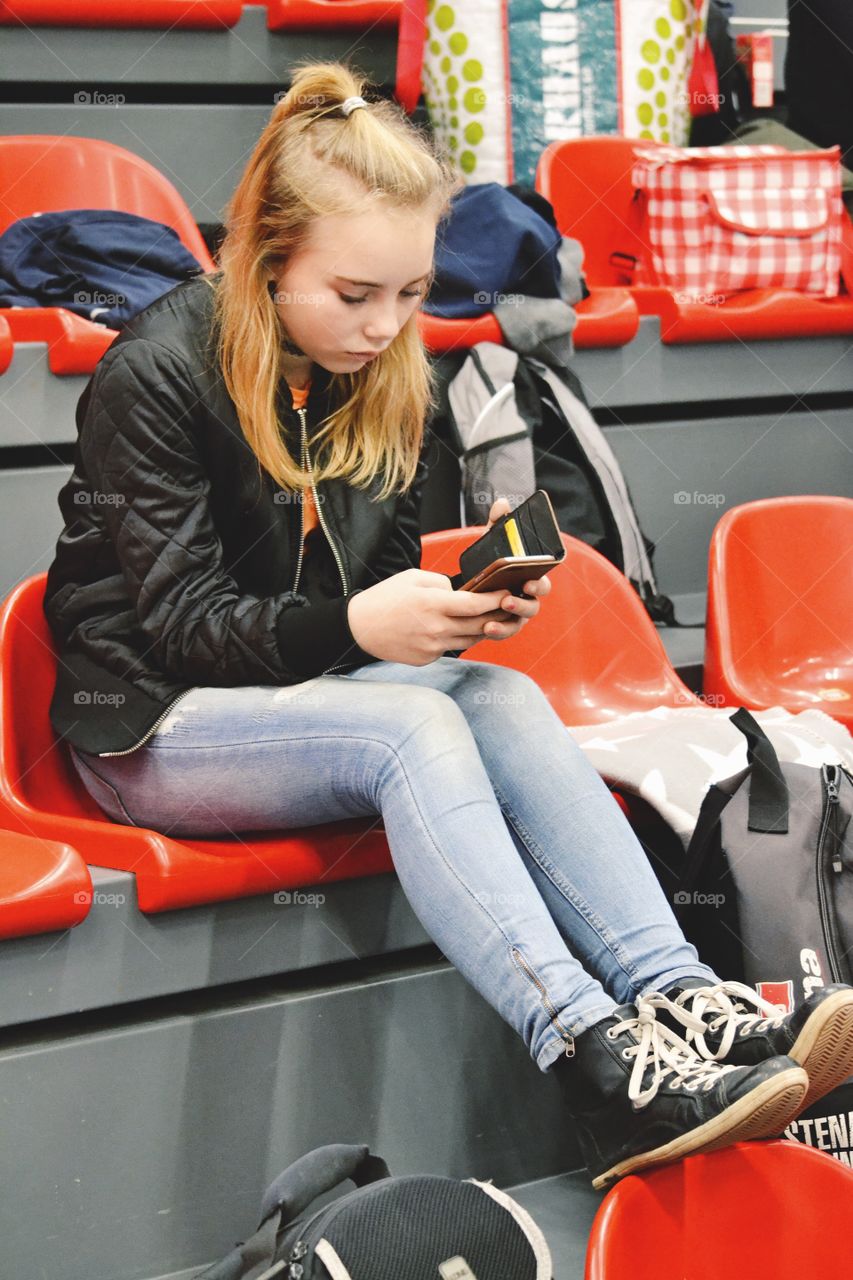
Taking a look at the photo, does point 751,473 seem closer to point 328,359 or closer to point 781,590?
point 781,590

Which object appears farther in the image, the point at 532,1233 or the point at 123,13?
the point at 123,13

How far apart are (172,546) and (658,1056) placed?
592 mm

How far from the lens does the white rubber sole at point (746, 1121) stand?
1004 millimetres

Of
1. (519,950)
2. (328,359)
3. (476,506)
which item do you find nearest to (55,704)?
(328,359)

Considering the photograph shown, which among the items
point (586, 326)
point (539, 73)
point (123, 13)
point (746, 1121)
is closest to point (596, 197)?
point (539, 73)

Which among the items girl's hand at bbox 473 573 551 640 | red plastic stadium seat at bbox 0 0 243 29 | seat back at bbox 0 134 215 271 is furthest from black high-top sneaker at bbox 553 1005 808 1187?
red plastic stadium seat at bbox 0 0 243 29

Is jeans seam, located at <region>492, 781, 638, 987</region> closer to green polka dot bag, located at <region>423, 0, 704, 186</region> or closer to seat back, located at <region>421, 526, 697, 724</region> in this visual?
seat back, located at <region>421, 526, 697, 724</region>

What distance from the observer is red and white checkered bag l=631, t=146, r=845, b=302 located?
241 centimetres

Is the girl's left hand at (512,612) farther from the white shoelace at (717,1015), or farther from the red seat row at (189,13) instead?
the red seat row at (189,13)

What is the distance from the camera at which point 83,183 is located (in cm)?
215

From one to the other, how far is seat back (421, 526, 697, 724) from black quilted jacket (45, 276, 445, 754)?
385 millimetres

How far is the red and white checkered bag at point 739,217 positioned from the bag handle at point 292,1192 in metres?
1.71

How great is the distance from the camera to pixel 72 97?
2.39 metres

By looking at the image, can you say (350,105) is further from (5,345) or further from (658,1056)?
(658,1056)
